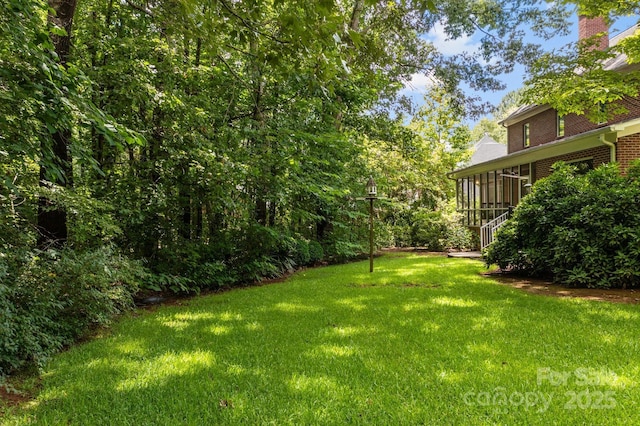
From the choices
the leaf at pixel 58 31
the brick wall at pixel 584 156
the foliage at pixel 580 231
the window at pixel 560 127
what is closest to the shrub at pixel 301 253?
the foliage at pixel 580 231

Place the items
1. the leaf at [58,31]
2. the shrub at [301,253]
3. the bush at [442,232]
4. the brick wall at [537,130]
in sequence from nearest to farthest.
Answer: the leaf at [58,31] < the shrub at [301,253] < the brick wall at [537,130] < the bush at [442,232]

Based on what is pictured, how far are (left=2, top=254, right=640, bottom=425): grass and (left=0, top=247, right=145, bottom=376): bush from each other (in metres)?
0.26

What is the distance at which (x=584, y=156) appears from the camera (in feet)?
37.3

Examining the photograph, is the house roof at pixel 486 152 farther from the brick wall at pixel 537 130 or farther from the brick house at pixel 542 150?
the brick wall at pixel 537 130

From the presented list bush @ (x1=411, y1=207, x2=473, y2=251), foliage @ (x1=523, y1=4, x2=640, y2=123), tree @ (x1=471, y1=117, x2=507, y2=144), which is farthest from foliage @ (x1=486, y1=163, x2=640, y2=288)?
tree @ (x1=471, y1=117, x2=507, y2=144)

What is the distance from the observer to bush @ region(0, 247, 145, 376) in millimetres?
Result: 3232

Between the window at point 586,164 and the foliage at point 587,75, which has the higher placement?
the foliage at point 587,75

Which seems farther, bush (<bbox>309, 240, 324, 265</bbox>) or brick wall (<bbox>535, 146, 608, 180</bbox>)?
bush (<bbox>309, 240, 324, 265</bbox>)

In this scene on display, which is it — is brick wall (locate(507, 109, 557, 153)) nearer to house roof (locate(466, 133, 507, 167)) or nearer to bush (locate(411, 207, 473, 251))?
bush (locate(411, 207, 473, 251))

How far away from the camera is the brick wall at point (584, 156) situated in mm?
10556

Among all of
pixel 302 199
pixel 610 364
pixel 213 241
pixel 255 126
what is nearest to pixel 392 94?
pixel 302 199

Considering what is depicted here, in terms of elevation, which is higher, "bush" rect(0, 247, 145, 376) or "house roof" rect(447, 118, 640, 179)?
"house roof" rect(447, 118, 640, 179)

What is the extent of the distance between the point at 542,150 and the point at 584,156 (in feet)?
4.34

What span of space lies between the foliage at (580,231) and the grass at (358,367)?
55.8 inches
